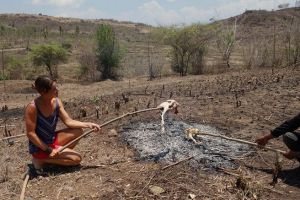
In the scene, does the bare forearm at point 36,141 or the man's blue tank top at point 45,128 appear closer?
the bare forearm at point 36,141

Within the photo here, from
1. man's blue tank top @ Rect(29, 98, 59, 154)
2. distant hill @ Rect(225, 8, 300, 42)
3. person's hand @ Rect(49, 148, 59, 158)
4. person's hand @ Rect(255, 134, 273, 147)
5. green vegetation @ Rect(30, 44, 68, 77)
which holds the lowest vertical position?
person's hand @ Rect(49, 148, 59, 158)

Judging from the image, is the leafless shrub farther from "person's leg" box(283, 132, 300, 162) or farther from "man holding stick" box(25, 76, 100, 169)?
"person's leg" box(283, 132, 300, 162)

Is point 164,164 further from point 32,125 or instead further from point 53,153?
point 32,125

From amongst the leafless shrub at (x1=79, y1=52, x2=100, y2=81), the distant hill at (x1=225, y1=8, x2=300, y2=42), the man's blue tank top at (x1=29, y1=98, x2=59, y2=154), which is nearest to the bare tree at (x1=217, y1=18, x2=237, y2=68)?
the leafless shrub at (x1=79, y1=52, x2=100, y2=81)

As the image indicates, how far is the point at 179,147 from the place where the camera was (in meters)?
4.83

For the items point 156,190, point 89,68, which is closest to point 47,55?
point 89,68

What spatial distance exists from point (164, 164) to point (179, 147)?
1.44ft

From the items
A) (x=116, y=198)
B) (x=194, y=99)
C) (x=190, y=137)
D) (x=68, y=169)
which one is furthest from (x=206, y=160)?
(x=194, y=99)

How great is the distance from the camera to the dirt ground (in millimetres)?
4035

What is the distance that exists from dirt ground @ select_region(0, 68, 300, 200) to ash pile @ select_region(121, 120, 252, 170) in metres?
0.09

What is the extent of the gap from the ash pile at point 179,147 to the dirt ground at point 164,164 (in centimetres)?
9

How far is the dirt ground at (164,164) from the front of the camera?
404cm

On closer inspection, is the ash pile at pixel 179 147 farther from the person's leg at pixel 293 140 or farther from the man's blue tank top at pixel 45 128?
the man's blue tank top at pixel 45 128

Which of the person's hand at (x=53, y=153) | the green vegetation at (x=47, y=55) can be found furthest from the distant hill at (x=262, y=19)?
the person's hand at (x=53, y=153)
